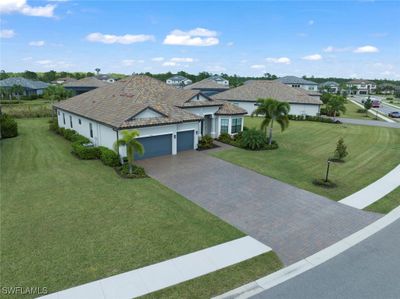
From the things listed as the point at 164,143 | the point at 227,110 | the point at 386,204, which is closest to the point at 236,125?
the point at 227,110

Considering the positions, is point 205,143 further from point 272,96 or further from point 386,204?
point 272,96

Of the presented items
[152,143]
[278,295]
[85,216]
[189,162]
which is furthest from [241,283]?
[152,143]

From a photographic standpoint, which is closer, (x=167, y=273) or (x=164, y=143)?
(x=167, y=273)

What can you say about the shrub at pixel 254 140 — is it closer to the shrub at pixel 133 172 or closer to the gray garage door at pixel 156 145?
the gray garage door at pixel 156 145

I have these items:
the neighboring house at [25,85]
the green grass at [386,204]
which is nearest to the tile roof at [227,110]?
the green grass at [386,204]

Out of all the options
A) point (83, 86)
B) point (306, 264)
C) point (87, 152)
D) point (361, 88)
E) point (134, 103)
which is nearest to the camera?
point (306, 264)

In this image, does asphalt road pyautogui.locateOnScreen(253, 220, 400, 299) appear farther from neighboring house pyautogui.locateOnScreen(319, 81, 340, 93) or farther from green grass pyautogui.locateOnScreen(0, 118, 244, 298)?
neighboring house pyautogui.locateOnScreen(319, 81, 340, 93)

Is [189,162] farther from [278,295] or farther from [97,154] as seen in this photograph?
[278,295]

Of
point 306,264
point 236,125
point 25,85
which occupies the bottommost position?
point 306,264
